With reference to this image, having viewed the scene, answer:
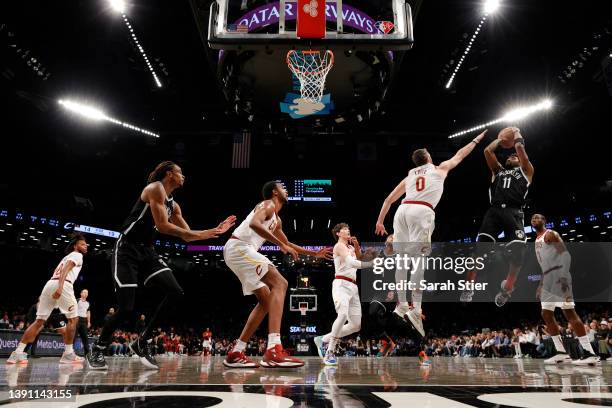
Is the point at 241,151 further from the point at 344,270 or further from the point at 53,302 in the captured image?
the point at 344,270

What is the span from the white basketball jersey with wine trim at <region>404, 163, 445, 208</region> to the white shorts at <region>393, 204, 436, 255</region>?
0.38ft

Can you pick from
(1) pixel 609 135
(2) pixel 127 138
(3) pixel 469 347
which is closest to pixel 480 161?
(1) pixel 609 135

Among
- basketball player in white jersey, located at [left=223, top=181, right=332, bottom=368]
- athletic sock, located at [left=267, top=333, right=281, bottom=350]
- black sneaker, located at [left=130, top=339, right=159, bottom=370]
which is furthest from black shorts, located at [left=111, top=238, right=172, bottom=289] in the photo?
athletic sock, located at [left=267, top=333, right=281, bottom=350]

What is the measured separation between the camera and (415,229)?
560 centimetres

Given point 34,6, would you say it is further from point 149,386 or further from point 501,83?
point 501,83

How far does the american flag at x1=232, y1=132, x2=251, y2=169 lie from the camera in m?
21.9

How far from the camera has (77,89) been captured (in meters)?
18.1

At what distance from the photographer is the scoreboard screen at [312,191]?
23109 millimetres

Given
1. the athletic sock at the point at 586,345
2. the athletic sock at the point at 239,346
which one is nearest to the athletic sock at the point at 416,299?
the athletic sock at the point at 239,346

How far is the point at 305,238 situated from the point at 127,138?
37.3ft

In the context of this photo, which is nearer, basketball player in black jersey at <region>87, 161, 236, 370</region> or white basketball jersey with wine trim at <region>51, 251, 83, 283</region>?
basketball player in black jersey at <region>87, 161, 236, 370</region>

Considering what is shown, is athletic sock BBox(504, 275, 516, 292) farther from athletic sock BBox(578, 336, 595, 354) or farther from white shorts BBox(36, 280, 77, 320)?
white shorts BBox(36, 280, 77, 320)

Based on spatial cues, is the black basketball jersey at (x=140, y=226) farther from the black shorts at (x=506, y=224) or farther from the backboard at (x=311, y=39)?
the black shorts at (x=506, y=224)

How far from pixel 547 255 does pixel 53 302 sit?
7433mm
